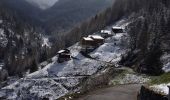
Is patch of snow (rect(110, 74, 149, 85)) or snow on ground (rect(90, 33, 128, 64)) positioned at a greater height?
snow on ground (rect(90, 33, 128, 64))

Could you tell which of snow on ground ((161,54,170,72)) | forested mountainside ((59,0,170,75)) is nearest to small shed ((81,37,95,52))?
forested mountainside ((59,0,170,75))

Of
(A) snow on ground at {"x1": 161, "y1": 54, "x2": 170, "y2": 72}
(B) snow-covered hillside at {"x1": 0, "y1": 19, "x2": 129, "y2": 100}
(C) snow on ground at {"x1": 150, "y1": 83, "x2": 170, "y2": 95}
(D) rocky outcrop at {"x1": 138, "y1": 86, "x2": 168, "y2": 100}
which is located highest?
(C) snow on ground at {"x1": 150, "y1": 83, "x2": 170, "y2": 95}

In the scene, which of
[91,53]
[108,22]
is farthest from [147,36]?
[108,22]

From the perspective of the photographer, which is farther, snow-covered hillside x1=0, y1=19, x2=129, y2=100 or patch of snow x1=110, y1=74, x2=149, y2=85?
snow-covered hillside x1=0, y1=19, x2=129, y2=100

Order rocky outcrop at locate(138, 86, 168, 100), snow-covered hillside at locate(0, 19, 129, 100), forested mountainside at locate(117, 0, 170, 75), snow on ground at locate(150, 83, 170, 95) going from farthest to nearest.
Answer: snow-covered hillside at locate(0, 19, 129, 100) → forested mountainside at locate(117, 0, 170, 75) → snow on ground at locate(150, 83, 170, 95) → rocky outcrop at locate(138, 86, 168, 100)

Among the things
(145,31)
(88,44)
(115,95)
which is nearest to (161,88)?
(115,95)

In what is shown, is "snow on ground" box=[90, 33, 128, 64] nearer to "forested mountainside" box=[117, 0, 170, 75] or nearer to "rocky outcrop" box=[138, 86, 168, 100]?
"forested mountainside" box=[117, 0, 170, 75]

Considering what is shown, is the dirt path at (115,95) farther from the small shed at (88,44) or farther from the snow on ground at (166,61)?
the small shed at (88,44)

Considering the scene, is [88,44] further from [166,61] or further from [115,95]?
[115,95]

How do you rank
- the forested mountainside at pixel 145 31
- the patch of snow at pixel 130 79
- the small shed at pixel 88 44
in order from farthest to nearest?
the small shed at pixel 88 44 < the forested mountainside at pixel 145 31 < the patch of snow at pixel 130 79

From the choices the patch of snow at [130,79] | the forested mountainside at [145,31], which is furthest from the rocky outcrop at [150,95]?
the forested mountainside at [145,31]
